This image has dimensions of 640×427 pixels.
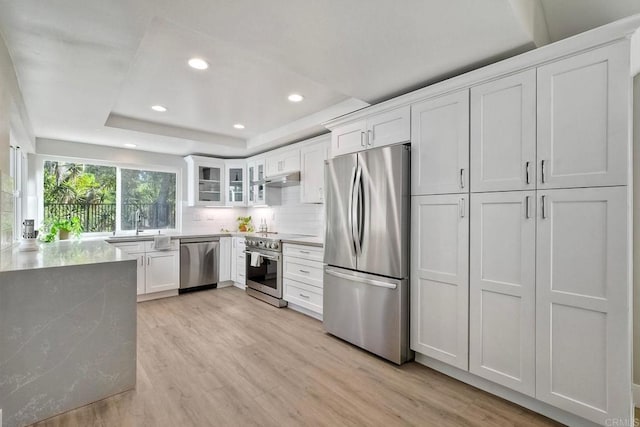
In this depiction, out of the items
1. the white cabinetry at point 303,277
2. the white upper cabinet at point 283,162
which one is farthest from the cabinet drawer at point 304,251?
the white upper cabinet at point 283,162

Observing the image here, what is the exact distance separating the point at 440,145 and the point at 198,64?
2.05 metres

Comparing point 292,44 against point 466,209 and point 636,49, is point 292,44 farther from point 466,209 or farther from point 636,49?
point 636,49

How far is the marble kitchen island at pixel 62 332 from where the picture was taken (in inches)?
70.8

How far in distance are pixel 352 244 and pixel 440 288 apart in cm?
86

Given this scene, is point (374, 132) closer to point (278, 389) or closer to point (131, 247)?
point (278, 389)

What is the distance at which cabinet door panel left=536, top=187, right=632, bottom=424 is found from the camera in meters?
1.63

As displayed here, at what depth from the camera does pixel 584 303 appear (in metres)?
1.73

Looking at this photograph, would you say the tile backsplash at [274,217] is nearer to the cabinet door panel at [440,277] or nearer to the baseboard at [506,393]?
the cabinet door panel at [440,277]

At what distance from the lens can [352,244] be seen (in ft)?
9.52

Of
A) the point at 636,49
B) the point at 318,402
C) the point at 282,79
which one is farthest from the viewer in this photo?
the point at 282,79

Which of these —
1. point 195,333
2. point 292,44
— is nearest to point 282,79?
point 292,44

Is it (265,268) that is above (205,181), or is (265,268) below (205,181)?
below

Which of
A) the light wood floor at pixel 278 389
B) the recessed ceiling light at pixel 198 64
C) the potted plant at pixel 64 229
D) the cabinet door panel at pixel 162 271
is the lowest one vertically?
the light wood floor at pixel 278 389

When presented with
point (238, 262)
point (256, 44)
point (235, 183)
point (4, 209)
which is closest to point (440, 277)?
point (256, 44)
